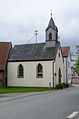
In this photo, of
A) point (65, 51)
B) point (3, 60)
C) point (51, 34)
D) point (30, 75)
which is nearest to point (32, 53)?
point (30, 75)

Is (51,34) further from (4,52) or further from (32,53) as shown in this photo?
(4,52)

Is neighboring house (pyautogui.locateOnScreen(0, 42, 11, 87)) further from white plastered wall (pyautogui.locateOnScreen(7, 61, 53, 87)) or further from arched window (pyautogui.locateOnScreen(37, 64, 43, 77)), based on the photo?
arched window (pyautogui.locateOnScreen(37, 64, 43, 77))

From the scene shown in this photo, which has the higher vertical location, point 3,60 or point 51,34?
point 51,34

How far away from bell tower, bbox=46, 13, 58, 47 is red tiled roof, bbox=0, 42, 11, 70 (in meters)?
6.95

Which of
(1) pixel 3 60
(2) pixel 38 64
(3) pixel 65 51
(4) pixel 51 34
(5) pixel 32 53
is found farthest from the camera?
(3) pixel 65 51

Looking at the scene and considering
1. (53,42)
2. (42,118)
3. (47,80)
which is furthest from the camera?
(53,42)

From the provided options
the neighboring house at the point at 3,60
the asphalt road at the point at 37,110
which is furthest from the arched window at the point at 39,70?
A: the asphalt road at the point at 37,110

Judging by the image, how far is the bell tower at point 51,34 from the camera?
36562 millimetres

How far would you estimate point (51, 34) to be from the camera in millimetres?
37312

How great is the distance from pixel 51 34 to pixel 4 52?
27.9ft

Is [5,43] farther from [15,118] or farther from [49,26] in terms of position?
[15,118]

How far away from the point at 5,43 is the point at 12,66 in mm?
4800

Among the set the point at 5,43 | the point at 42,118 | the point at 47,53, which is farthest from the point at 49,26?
the point at 42,118

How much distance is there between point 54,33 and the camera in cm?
3706
